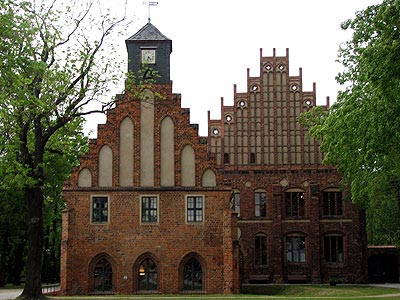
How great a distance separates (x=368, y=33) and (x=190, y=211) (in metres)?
14.5

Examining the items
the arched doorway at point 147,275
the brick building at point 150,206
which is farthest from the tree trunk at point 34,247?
the arched doorway at point 147,275

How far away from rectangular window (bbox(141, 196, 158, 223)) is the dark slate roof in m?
9.00

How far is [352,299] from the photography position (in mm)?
27844

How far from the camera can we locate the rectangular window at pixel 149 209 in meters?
35.4

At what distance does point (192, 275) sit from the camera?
35.1m

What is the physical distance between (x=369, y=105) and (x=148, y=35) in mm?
16644

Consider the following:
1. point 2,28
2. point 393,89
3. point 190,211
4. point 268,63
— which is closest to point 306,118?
point 190,211

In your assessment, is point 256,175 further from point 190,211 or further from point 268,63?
point 190,211

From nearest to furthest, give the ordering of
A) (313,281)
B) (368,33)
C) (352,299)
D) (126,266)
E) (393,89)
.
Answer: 1. (393,89)
2. (368,33)
3. (352,299)
4. (126,266)
5. (313,281)

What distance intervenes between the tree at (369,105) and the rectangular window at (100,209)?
1139 cm

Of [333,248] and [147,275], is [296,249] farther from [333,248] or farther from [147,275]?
[147,275]

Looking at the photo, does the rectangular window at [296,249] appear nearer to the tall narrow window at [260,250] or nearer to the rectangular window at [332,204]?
the tall narrow window at [260,250]

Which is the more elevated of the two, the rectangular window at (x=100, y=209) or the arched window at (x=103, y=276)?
the rectangular window at (x=100, y=209)

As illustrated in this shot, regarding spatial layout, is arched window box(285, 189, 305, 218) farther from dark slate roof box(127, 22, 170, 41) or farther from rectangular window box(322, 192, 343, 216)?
dark slate roof box(127, 22, 170, 41)
